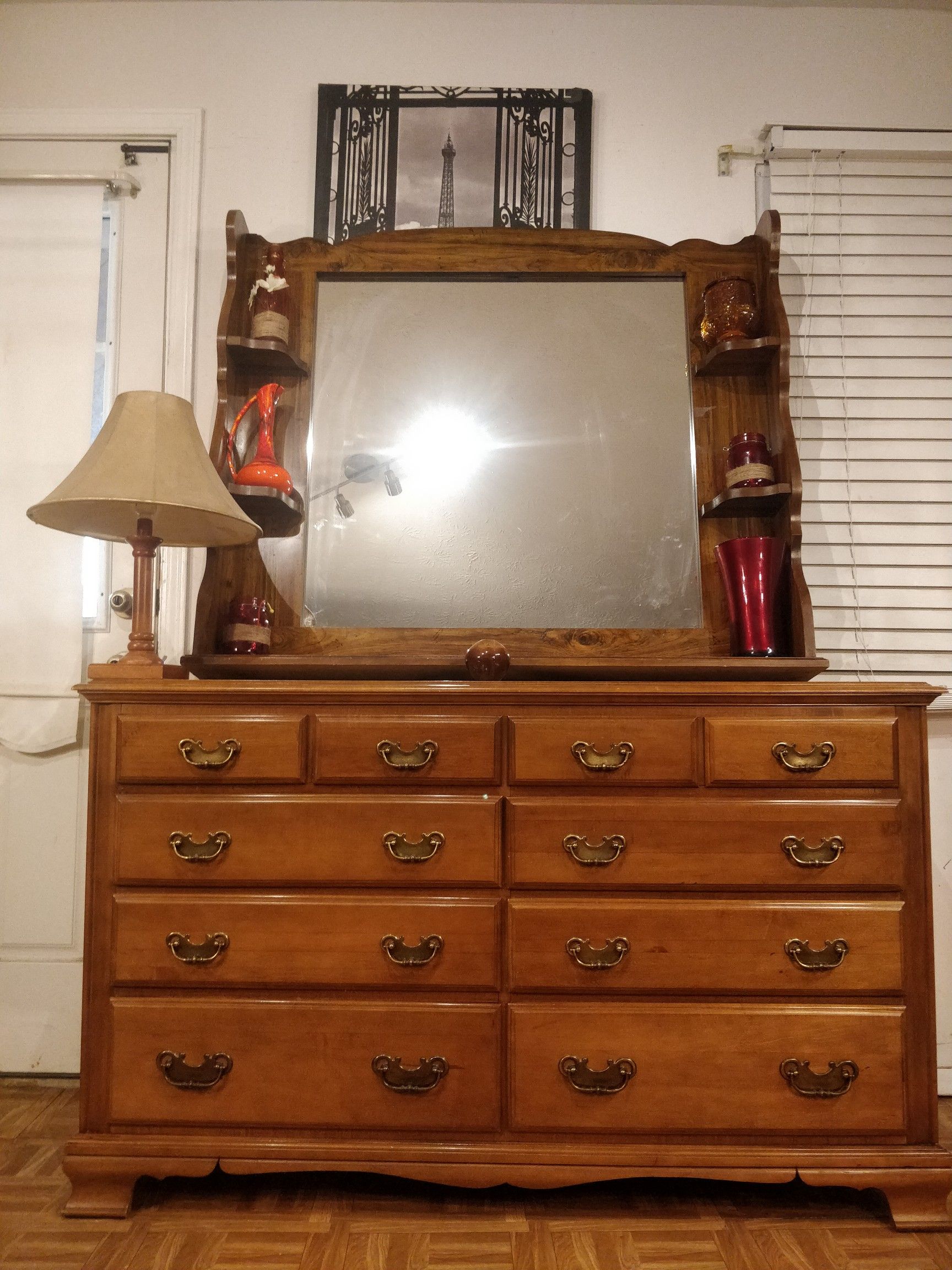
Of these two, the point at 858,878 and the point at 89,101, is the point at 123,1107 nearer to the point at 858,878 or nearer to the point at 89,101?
the point at 858,878

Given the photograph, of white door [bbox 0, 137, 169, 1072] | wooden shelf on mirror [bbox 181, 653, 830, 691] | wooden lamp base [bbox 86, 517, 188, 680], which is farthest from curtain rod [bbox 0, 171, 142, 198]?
wooden shelf on mirror [bbox 181, 653, 830, 691]

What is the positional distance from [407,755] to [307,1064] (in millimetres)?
641

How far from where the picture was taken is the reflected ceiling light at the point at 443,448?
7.39 ft

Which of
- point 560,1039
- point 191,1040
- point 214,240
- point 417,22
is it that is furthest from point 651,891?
point 417,22

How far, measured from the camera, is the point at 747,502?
216cm

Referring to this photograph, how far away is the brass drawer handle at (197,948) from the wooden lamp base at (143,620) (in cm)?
54

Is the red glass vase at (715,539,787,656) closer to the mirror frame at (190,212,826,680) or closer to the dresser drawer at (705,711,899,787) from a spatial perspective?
the mirror frame at (190,212,826,680)

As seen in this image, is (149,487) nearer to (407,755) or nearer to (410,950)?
(407,755)

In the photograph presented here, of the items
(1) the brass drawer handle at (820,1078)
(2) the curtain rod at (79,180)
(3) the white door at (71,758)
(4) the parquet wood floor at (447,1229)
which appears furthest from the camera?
(2) the curtain rod at (79,180)

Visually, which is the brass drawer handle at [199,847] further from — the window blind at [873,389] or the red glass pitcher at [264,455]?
the window blind at [873,389]

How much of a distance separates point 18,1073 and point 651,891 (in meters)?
1.89

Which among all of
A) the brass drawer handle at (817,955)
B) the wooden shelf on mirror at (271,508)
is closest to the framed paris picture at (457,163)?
the wooden shelf on mirror at (271,508)

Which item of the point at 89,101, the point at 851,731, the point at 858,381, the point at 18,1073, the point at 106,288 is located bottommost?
the point at 18,1073

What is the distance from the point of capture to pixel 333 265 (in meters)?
2.32
